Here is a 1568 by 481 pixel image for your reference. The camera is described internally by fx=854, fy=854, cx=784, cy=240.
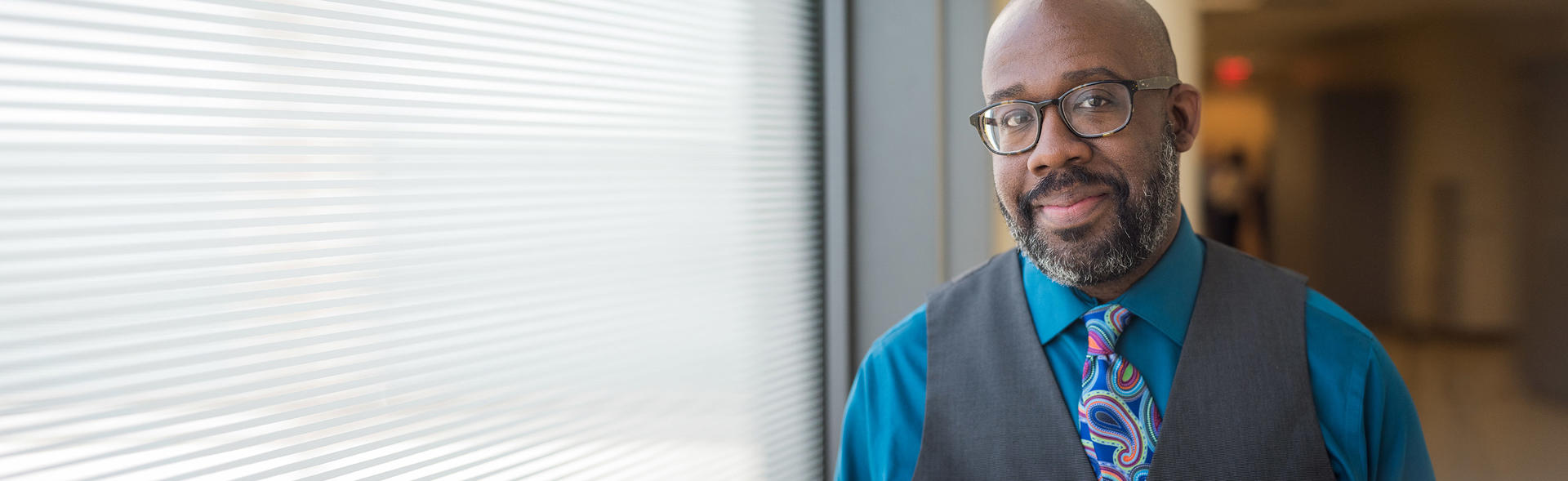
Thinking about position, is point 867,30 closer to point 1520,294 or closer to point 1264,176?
point 1264,176

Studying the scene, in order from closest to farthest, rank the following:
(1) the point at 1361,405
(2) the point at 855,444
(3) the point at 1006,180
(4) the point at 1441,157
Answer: (1) the point at 1361,405 < (3) the point at 1006,180 < (2) the point at 855,444 < (4) the point at 1441,157

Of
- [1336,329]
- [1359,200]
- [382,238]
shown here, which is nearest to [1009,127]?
[1336,329]

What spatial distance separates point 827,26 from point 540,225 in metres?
0.99

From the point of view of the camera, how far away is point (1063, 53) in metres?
0.98

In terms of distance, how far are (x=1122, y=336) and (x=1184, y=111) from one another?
289mm

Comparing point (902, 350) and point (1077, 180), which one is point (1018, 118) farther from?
point (902, 350)

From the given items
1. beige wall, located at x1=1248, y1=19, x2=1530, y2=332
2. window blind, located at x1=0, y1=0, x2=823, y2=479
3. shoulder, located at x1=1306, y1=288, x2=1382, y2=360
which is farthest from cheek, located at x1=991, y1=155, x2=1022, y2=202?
beige wall, located at x1=1248, y1=19, x2=1530, y2=332

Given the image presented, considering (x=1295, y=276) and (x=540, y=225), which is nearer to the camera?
(x=1295, y=276)

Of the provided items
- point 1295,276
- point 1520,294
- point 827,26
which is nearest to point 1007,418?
point 1295,276

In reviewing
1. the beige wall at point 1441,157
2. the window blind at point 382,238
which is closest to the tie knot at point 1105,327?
the window blind at point 382,238

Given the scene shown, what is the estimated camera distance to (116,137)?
35.7 inches

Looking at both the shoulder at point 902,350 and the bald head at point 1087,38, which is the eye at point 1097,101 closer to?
the bald head at point 1087,38

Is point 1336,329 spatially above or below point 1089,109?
below

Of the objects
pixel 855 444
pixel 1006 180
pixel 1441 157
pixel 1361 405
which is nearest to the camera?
pixel 1361 405
